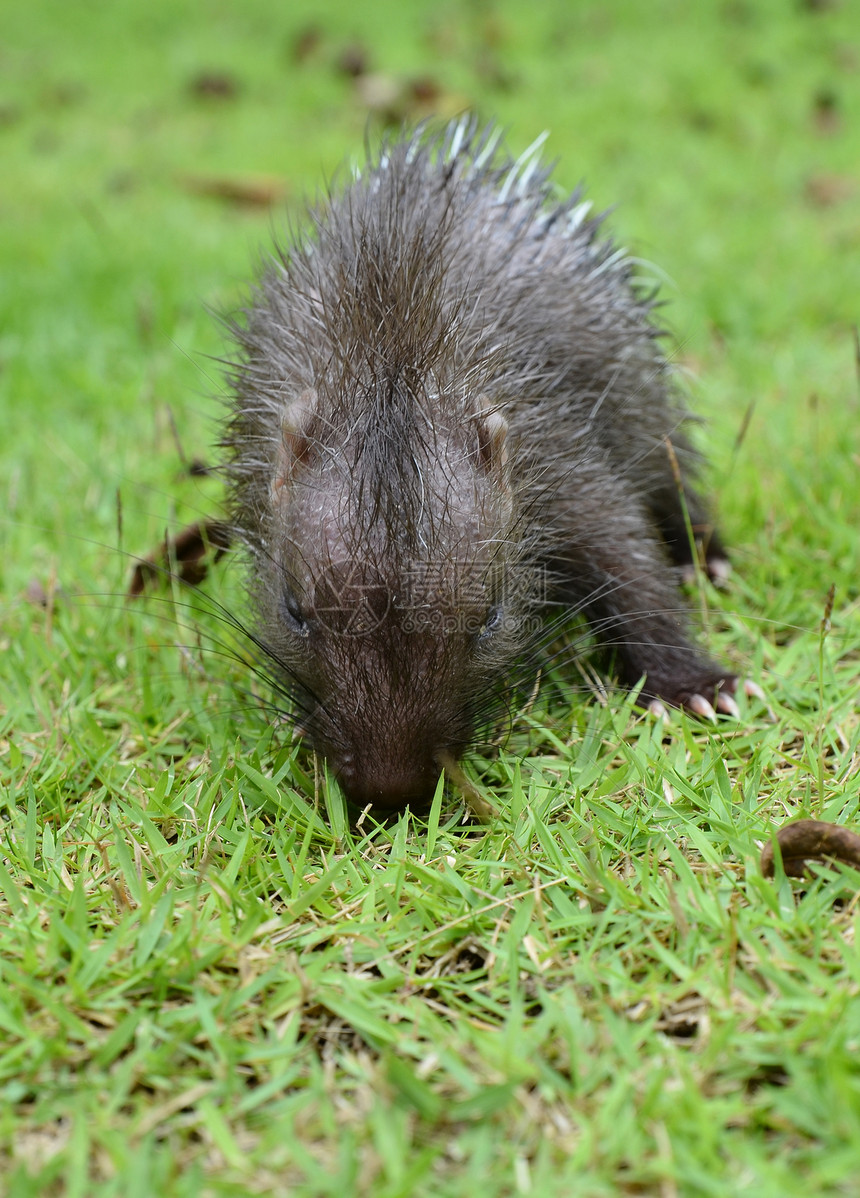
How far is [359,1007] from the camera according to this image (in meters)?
2.10

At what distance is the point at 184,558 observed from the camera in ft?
13.8

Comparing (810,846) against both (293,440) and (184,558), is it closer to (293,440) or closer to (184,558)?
(293,440)

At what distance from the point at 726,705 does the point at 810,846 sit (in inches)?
36.0

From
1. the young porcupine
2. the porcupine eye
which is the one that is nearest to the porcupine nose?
the young porcupine

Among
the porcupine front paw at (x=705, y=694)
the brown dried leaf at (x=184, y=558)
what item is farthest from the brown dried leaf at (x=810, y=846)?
the brown dried leaf at (x=184, y=558)

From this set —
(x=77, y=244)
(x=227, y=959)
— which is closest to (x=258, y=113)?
(x=77, y=244)

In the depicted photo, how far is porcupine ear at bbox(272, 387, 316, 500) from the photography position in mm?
2900

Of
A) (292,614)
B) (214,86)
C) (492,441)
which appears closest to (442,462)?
(492,441)

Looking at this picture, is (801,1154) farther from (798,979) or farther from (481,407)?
(481,407)

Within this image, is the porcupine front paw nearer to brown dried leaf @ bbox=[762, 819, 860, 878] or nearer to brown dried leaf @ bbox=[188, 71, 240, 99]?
brown dried leaf @ bbox=[762, 819, 860, 878]

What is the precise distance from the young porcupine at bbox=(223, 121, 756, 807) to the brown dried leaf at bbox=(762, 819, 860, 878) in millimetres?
823

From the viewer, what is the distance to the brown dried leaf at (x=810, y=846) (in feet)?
7.64

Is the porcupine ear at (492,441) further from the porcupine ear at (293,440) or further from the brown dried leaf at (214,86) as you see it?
the brown dried leaf at (214,86)

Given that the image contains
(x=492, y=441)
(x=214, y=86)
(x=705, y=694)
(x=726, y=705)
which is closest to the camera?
(x=492, y=441)
